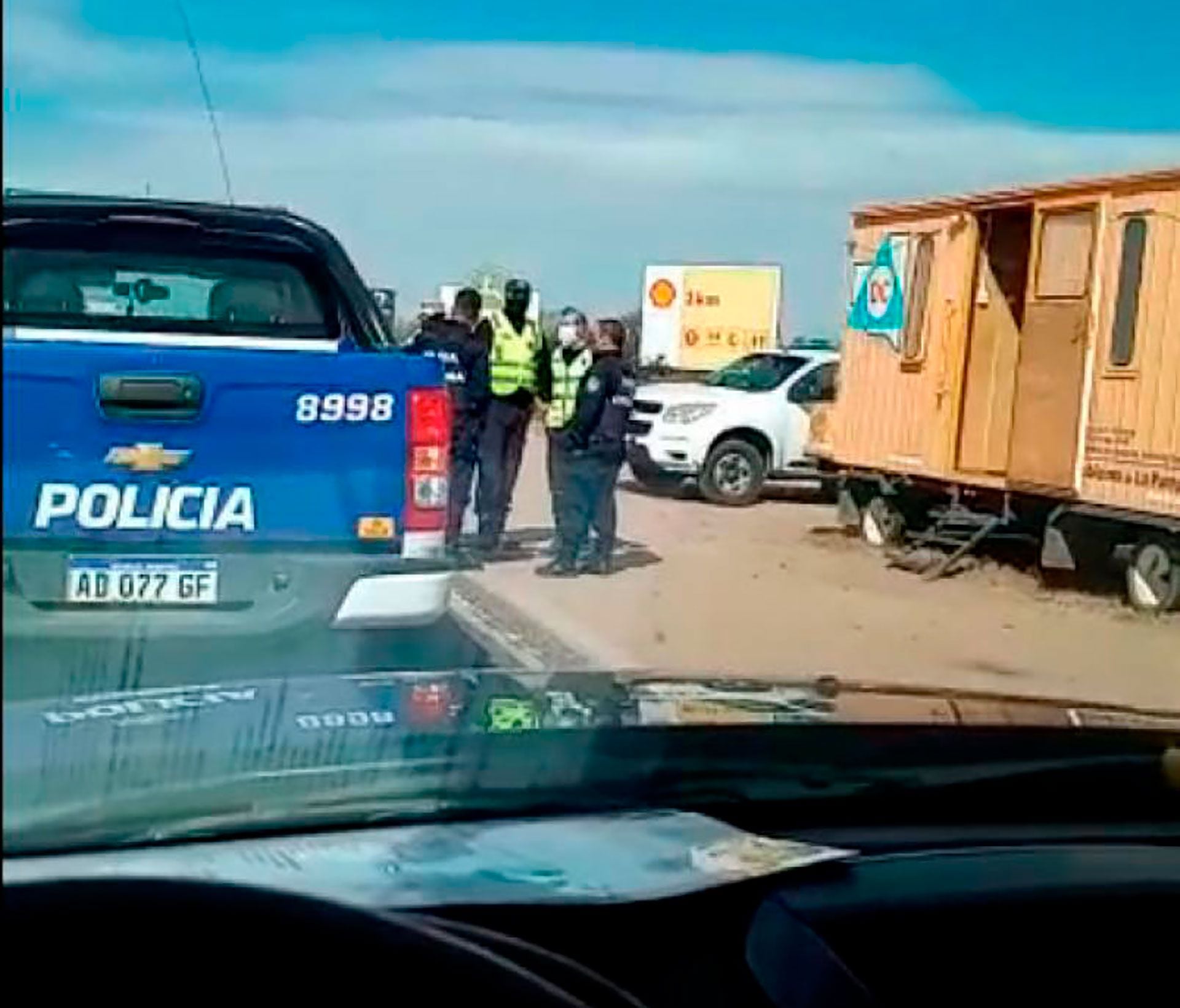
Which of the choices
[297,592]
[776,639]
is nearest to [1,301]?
[297,592]

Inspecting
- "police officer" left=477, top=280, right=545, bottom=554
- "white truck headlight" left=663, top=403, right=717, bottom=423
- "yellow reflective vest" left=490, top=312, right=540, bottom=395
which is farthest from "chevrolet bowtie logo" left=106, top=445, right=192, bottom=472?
"white truck headlight" left=663, top=403, right=717, bottom=423

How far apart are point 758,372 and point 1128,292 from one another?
32.1ft

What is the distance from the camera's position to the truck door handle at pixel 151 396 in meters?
6.76

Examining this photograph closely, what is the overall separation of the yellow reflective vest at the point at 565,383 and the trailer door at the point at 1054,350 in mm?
3674

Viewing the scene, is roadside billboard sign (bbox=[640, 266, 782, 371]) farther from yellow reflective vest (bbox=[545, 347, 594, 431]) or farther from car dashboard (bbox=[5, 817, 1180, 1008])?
car dashboard (bbox=[5, 817, 1180, 1008])

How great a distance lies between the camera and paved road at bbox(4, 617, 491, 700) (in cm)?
291

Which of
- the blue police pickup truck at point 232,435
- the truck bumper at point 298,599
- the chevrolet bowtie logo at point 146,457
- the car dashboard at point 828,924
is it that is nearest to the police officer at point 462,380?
the blue police pickup truck at point 232,435

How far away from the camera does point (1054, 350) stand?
1753cm

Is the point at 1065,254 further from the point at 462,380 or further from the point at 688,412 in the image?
the point at 688,412

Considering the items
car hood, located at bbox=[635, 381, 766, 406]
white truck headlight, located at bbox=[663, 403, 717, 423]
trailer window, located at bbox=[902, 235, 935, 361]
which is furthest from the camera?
car hood, located at bbox=[635, 381, 766, 406]

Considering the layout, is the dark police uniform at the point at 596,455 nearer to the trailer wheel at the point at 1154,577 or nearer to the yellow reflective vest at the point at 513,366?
the yellow reflective vest at the point at 513,366

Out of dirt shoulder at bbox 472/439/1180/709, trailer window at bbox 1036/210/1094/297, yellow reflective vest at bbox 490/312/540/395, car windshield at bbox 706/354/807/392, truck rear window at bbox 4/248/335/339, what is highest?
trailer window at bbox 1036/210/1094/297

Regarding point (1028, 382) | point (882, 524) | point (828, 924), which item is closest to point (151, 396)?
point (828, 924)

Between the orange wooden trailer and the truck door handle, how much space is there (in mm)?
9614
